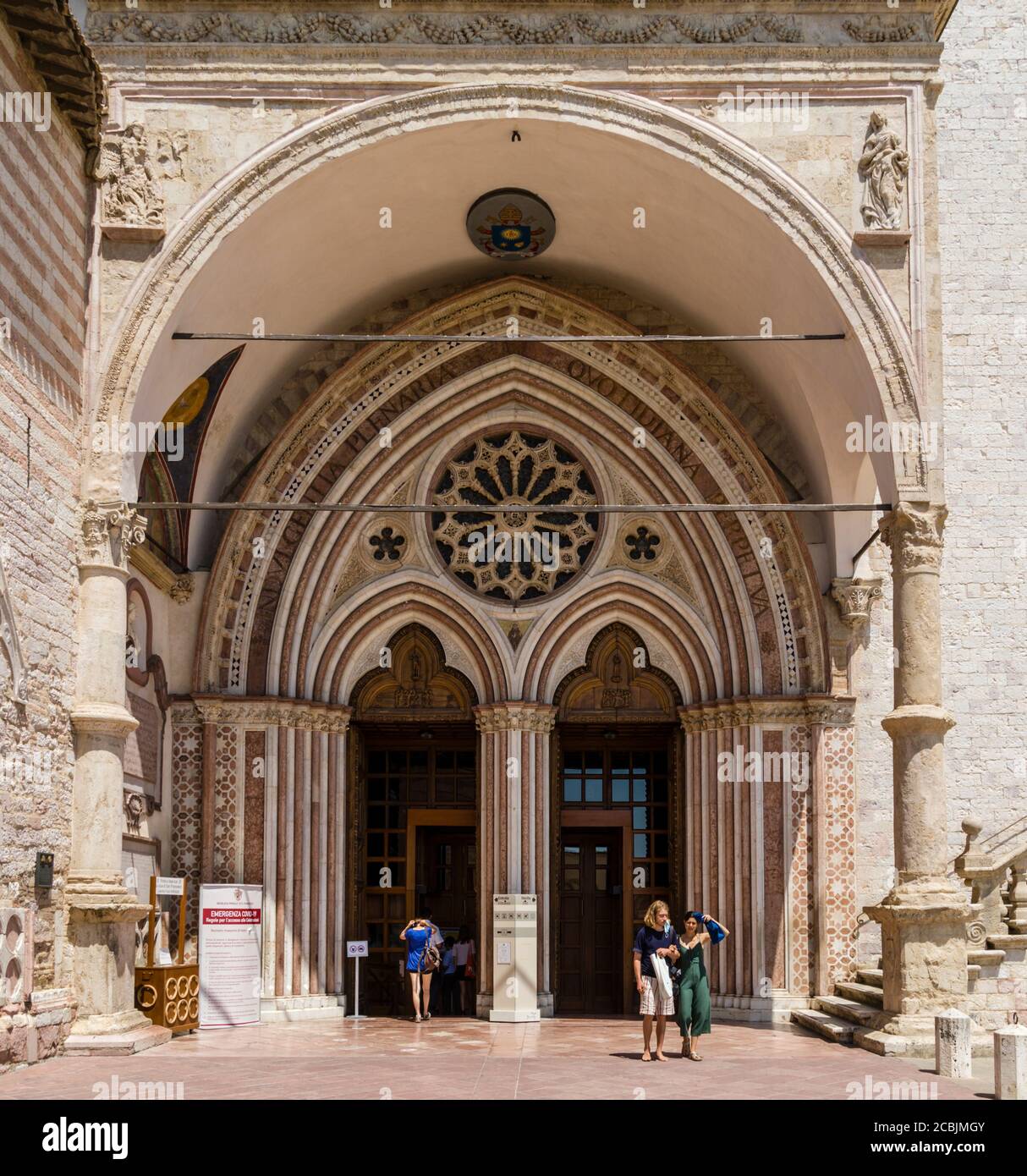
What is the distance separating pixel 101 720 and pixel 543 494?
6.25 metres

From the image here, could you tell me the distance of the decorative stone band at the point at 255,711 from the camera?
17.2 metres

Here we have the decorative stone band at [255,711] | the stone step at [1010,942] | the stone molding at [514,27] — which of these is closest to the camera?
the stone step at [1010,942]

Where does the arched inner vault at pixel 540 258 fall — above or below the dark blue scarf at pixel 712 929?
above

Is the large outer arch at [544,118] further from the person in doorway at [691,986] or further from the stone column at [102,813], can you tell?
the person in doorway at [691,986]

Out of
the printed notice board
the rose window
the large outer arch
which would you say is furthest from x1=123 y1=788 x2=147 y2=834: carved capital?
the rose window

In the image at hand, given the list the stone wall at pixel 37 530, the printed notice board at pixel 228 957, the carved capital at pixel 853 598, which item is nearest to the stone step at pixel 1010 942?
the carved capital at pixel 853 598

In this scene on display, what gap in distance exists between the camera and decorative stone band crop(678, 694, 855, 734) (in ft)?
56.0

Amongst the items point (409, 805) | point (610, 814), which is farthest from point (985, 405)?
point (409, 805)

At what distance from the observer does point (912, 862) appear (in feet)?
44.7

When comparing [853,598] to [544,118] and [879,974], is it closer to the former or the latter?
[879,974]

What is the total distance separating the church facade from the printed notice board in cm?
66

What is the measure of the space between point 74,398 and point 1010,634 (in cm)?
947

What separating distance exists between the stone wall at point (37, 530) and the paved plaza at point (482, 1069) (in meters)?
0.79
